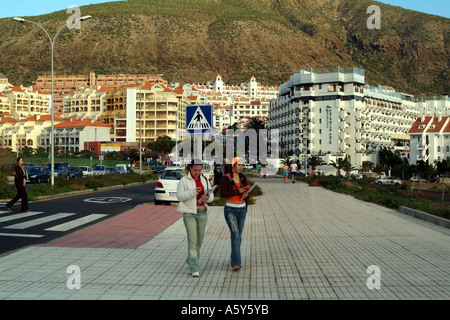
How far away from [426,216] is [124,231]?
8825 millimetres

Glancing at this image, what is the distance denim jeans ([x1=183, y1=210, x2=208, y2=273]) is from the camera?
6895mm

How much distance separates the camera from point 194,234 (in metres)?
7.00

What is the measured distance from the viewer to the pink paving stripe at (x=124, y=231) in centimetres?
968

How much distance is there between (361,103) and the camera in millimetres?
103812

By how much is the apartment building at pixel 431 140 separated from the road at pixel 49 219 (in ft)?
300

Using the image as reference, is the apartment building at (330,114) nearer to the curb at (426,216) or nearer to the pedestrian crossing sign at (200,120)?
the curb at (426,216)

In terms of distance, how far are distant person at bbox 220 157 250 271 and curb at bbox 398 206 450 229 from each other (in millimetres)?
7504

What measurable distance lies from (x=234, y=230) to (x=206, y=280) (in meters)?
0.93

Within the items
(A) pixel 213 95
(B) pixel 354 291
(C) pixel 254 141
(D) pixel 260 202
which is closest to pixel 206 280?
(B) pixel 354 291

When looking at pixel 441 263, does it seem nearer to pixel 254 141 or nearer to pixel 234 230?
pixel 234 230

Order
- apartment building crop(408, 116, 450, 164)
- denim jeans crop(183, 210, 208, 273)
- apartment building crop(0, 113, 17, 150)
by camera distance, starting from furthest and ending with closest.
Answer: apartment building crop(0, 113, 17, 150) → apartment building crop(408, 116, 450, 164) → denim jeans crop(183, 210, 208, 273)

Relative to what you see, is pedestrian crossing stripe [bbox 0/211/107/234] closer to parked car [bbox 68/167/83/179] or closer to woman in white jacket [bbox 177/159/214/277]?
woman in white jacket [bbox 177/159/214/277]

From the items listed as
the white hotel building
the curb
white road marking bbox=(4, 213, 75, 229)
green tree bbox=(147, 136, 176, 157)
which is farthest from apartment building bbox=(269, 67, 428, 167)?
white road marking bbox=(4, 213, 75, 229)

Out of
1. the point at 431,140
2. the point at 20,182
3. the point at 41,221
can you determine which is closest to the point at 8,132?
the point at 431,140
